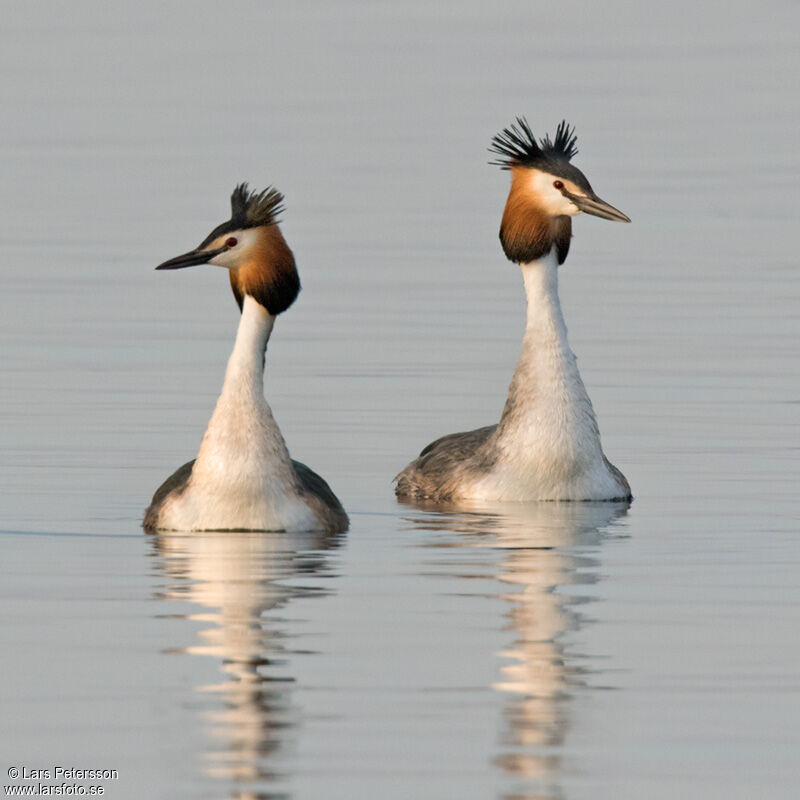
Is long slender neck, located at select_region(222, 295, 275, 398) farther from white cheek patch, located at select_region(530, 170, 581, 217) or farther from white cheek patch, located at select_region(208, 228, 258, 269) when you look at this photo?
white cheek patch, located at select_region(530, 170, 581, 217)

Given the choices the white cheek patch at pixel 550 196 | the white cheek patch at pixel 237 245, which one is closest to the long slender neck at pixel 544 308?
the white cheek patch at pixel 550 196

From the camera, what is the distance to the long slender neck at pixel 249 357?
1883cm

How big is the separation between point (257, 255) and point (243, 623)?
3904 mm

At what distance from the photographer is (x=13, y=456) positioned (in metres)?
22.8

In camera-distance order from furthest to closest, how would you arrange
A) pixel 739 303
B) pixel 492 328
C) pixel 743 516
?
pixel 739 303 → pixel 492 328 → pixel 743 516

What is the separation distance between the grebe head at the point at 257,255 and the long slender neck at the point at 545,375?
2.92 m

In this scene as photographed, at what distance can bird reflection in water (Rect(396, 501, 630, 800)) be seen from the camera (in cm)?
A: 1323

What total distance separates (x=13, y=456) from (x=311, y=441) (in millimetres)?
2583

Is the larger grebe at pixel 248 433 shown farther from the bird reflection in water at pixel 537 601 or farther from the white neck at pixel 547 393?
the white neck at pixel 547 393

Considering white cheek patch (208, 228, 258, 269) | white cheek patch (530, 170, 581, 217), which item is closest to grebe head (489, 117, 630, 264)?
white cheek patch (530, 170, 581, 217)

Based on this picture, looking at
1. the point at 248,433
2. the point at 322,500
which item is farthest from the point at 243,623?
the point at 322,500

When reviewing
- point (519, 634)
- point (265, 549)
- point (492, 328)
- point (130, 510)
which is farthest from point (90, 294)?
point (519, 634)

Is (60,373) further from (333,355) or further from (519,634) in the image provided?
(519,634)

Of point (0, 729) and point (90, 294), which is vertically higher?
point (90, 294)
